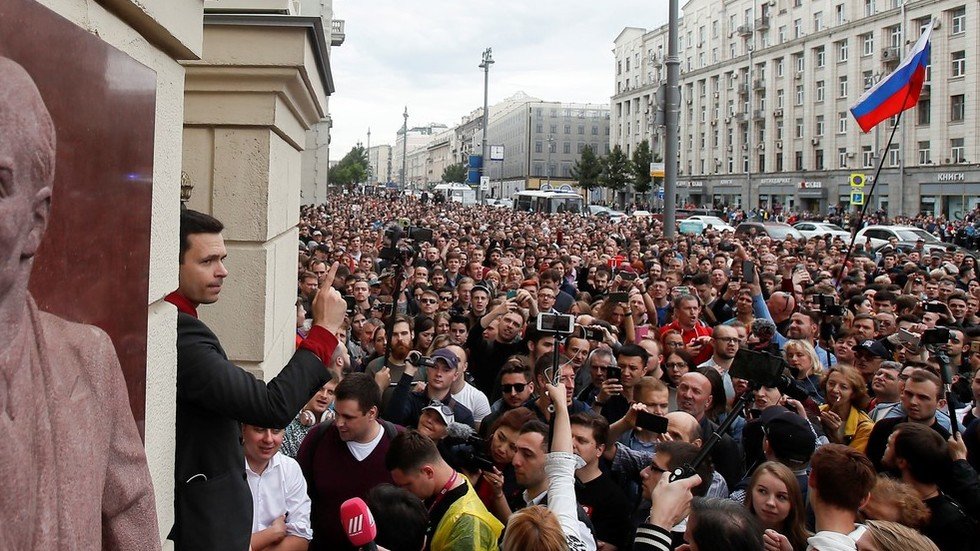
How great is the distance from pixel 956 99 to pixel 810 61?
46.3 ft

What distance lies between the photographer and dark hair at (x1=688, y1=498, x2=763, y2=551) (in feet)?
10.5

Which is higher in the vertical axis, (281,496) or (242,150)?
(242,150)

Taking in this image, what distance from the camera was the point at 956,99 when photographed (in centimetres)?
4766

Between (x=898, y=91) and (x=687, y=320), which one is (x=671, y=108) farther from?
(x=687, y=320)

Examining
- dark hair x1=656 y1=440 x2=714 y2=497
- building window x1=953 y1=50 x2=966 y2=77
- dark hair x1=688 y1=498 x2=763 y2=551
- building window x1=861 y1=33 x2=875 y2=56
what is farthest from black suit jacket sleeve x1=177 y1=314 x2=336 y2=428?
building window x1=861 y1=33 x2=875 y2=56

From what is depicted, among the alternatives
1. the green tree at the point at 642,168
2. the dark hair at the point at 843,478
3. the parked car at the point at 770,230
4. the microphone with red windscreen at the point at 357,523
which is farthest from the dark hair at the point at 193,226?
the green tree at the point at 642,168

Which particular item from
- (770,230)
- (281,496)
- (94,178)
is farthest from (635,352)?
(770,230)

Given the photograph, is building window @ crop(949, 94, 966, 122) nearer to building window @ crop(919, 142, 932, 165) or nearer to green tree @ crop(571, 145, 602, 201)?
building window @ crop(919, 142, 932, 165)

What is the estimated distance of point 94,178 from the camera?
170 centimetres

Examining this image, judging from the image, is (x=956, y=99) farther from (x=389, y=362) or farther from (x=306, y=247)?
(x=389, y=362)

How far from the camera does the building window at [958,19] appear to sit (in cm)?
4628

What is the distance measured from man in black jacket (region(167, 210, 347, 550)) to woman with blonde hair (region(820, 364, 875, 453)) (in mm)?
4071

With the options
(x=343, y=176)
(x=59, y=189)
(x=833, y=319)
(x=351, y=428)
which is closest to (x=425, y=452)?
(x=351, y=428)

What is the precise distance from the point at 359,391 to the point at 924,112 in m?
52.9
